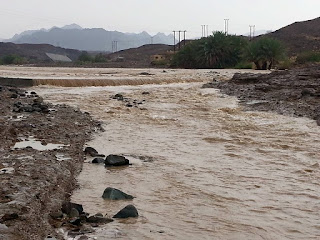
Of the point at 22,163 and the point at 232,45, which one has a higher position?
the point at 232,45

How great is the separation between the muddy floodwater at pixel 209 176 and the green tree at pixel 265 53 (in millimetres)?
24311

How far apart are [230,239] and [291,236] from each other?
0.70 m

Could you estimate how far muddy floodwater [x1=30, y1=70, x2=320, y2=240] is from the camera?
202 inches

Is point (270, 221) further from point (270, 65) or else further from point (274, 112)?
point (270, 65)

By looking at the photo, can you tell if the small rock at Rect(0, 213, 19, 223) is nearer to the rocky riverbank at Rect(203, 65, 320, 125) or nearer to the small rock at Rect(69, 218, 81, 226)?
the small rock at Rect(69, 218, 81, 226)

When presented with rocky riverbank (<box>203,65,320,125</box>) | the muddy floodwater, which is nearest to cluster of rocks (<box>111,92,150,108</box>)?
the muddy floodwater

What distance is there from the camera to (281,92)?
719 inches

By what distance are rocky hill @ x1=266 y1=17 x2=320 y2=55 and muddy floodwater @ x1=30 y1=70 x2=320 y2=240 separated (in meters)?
51.4

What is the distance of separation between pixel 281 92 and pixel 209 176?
12002mm

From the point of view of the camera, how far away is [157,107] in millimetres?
15977

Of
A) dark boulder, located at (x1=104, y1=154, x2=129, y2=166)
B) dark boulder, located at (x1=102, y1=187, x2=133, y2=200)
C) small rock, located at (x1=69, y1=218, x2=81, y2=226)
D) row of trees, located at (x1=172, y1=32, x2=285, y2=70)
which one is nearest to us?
small rock, located at (x1=69, y1=218, x2=81, y2=226)

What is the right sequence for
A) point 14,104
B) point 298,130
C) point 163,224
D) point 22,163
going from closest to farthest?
point 163,224 → point 22,163 → point 298,130 → point 14,104

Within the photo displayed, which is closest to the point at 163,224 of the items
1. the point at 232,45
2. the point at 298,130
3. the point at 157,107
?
the point at 298,130

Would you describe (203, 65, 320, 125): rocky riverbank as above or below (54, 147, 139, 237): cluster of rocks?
above
